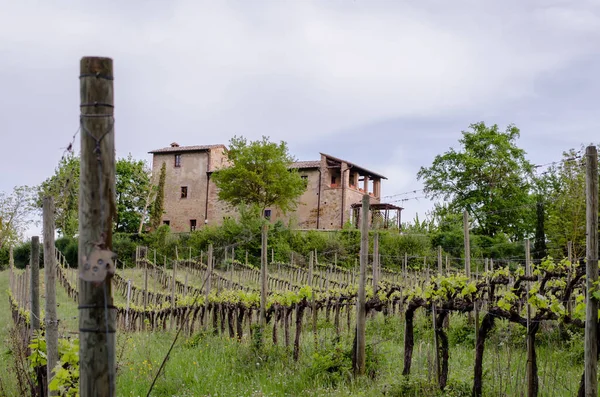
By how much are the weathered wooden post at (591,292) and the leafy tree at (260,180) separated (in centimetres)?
3756

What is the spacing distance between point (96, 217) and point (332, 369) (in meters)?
7.23

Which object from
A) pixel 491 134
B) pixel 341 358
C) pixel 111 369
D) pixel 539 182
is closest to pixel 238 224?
pixel 491 134

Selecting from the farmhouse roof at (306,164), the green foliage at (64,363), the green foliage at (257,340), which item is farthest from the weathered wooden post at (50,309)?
the farmhouse roof at (306,164)

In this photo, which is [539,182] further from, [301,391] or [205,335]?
[301,391]

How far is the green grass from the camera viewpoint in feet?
29.1

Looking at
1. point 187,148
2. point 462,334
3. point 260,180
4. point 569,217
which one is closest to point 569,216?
point 569,217

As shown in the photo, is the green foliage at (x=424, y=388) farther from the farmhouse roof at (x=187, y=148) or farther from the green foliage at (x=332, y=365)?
the farmhouse roof at (x=187, y=148)

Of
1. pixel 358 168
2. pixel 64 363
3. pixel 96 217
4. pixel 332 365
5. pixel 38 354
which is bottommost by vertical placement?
pixel 332 365

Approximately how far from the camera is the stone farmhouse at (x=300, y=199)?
151 feet

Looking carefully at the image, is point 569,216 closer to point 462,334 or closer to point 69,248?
point 462,334

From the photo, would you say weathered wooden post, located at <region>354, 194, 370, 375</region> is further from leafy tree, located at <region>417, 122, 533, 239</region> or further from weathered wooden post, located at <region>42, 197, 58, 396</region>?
leafy tree, located at <region>417, 122, 533, 239</region>

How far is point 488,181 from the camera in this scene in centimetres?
4375

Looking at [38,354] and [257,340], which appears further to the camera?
[257,340]

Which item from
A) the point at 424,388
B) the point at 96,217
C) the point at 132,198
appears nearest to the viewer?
the point at 96,217
